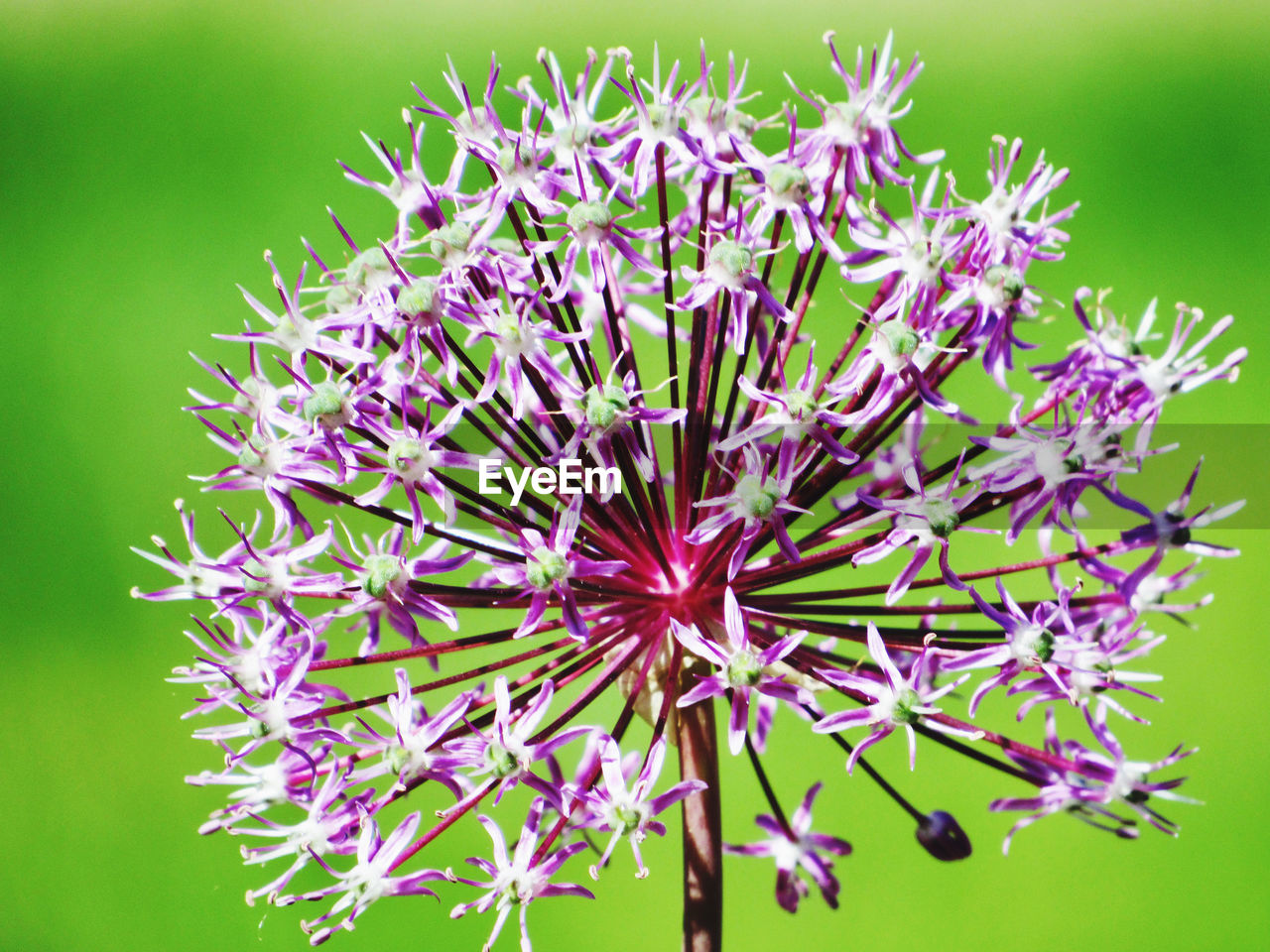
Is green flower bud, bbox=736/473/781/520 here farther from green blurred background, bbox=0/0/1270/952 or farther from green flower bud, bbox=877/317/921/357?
green blurred background, bbox=0/0/1270/952

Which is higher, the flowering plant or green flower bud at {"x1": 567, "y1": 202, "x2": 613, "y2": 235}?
green flower bud at {"x1": 567, "y1": 202, "x2": 613, "y2": 235}

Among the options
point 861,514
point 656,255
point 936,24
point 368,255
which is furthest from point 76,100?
point 861,514

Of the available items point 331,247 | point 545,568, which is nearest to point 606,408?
point 545,568

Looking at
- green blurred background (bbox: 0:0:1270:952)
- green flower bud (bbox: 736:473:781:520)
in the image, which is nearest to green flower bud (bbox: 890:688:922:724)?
green flower bud (bbox: 736:473:781:520)

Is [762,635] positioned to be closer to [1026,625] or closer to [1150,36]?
[1026,625]

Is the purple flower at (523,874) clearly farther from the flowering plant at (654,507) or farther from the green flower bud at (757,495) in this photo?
the green flower bud at (757,495)

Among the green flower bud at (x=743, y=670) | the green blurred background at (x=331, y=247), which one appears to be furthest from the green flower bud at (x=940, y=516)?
the green blurred background at (x=331, y=247)

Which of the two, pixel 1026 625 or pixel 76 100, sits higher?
pixel 76 100
